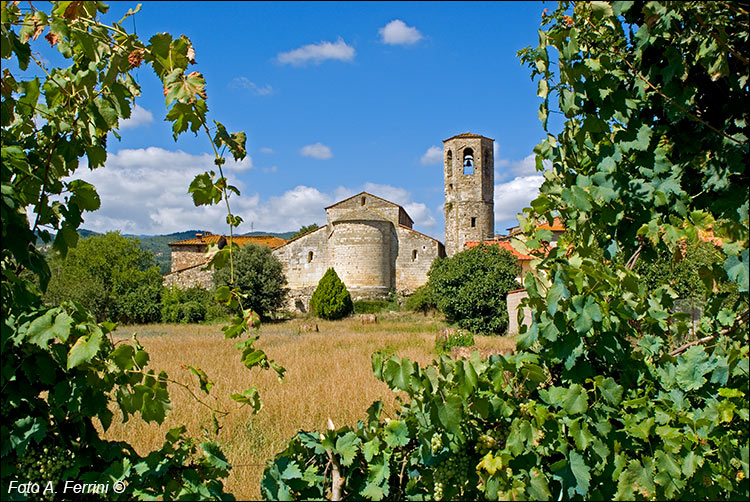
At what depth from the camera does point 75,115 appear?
6.89ft

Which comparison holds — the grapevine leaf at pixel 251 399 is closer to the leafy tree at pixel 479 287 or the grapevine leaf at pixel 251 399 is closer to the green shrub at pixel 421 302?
the leafy tree at pixel 479 287

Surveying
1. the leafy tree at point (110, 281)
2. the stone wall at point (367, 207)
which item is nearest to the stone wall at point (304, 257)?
the stone wall at point (367, 207)

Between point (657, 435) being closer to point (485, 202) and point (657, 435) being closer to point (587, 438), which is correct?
point (587, 438)

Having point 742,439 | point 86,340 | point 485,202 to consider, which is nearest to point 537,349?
point 742,439

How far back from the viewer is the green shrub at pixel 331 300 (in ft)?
105

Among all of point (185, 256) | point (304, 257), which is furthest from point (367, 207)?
point (185, 256)

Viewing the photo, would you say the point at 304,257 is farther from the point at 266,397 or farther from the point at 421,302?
the point at 266,397

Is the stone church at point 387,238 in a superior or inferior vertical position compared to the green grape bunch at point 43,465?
superior

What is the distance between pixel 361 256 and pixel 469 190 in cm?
987

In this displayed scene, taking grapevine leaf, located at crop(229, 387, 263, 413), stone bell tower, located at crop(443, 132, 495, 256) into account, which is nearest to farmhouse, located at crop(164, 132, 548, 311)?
stone bell tower, located at crop(443, 132, 495, 256)

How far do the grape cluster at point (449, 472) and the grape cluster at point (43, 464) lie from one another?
134 centimetres

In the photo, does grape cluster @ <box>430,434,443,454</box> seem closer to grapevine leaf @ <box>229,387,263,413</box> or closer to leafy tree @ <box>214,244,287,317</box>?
grapevine leaf @ <box>229,387,263,413</box>

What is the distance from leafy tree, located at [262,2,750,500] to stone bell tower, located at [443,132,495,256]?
37.7 metres

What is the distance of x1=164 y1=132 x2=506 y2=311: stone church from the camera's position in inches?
1464
